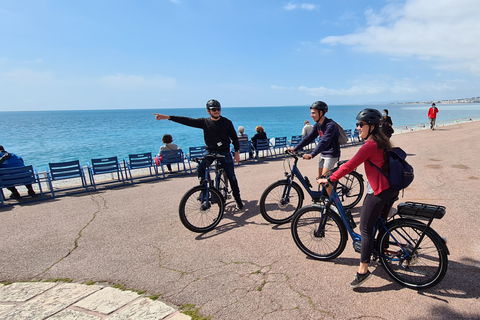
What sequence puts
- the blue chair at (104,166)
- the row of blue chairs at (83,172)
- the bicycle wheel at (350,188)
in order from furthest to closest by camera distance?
the blue chair at (104,166) < the row of blue chairs at (83,172) < the bicycle wheel at (350,188)

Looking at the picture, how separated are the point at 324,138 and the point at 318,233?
1771 mm

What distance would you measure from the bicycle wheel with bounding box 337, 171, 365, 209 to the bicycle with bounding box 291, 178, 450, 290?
2.25 meters

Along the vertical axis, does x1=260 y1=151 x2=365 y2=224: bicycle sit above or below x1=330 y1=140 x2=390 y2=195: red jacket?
below

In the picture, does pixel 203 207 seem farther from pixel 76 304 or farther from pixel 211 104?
pixel 76 304

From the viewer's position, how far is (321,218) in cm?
350

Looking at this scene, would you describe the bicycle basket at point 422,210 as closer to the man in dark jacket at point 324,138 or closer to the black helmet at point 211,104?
the man in dark jacket at point 324,138

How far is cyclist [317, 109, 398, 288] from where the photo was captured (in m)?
2.71

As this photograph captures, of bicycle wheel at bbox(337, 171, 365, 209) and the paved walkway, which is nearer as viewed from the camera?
the paved walkway

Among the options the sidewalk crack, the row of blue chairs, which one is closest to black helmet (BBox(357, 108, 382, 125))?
the sidewalk crack

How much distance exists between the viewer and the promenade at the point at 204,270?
275cm

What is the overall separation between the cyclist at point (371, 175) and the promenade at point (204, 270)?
481mm

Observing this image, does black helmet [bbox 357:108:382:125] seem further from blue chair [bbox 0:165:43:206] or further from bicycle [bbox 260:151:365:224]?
blue chair [bbox 0:165:43:206]

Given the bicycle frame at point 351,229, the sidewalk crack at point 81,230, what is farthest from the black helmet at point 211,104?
the sidewalk crack at point 81,230

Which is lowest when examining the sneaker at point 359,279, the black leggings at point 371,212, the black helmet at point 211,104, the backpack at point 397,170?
the sneaker at point 359,279
